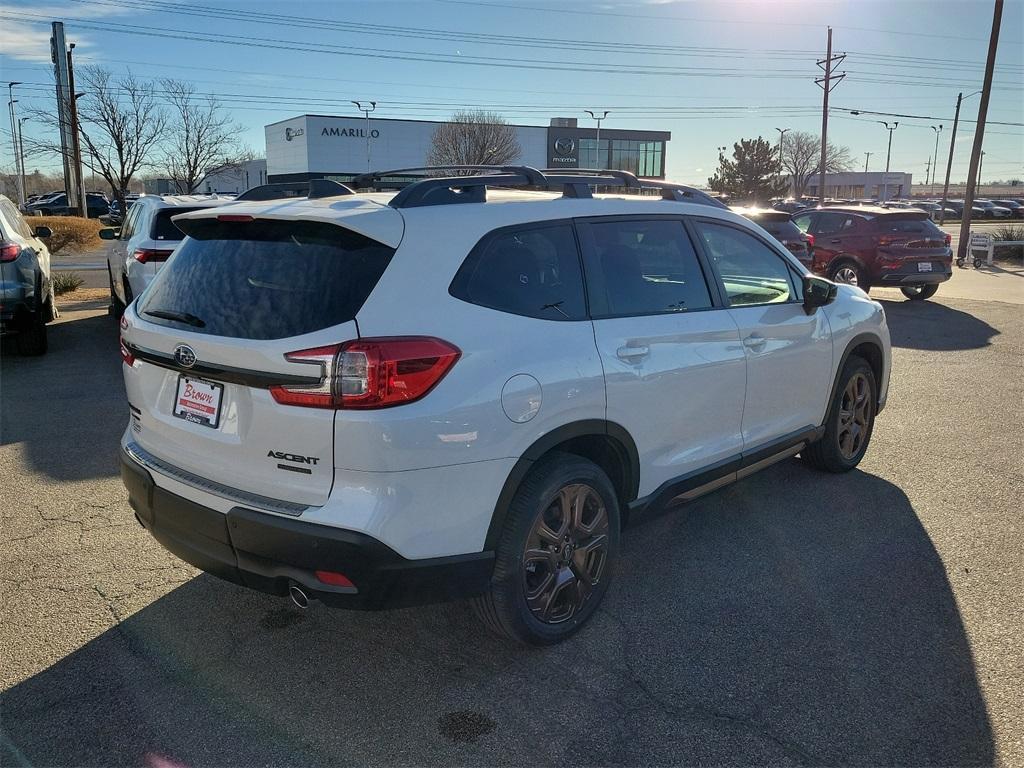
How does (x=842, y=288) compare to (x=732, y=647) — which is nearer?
(x=732, y=647)

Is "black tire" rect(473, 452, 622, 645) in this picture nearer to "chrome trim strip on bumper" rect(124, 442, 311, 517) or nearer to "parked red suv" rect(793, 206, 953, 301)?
"chrome trim strip on bumper" rect(124, 442, 311, 517)

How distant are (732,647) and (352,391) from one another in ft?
6.17

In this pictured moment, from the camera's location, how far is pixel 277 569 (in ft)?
9.18

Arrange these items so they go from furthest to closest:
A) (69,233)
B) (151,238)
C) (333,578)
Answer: (69,233), (151,238), (333,578)

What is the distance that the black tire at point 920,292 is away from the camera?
15374 mm

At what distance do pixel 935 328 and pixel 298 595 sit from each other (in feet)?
37.3

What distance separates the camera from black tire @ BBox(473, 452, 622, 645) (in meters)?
3.04

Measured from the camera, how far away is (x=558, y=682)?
3105 mm

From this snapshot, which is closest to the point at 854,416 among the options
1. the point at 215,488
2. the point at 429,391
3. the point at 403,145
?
the point at 429,391

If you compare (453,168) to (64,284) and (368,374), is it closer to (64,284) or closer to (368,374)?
(368,374)

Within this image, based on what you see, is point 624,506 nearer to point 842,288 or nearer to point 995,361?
point 842,288

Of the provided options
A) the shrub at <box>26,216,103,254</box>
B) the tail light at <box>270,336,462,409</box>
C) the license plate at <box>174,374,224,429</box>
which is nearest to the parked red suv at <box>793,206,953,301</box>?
the tail light at <box>270,336,462,409</box>

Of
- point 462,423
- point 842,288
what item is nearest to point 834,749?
point 462,423

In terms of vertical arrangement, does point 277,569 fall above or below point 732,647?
above
